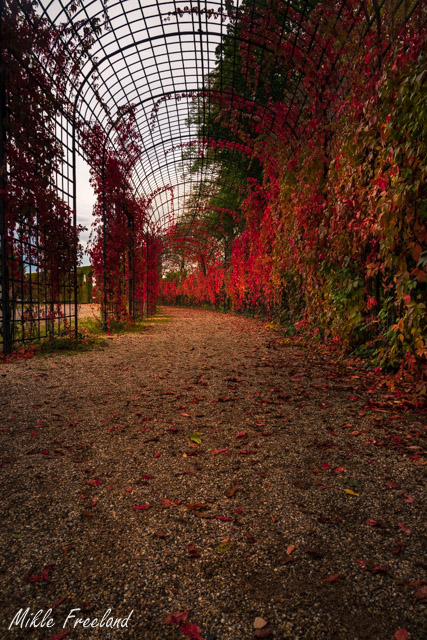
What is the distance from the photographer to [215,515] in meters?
1.67

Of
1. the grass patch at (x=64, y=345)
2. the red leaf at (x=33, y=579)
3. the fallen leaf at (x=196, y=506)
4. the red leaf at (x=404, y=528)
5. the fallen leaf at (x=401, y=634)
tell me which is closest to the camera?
the fallen leaf at (x=401, y=634)

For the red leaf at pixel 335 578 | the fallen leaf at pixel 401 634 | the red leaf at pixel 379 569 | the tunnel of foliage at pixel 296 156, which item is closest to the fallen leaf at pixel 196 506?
the red leaf at pixel 335 578

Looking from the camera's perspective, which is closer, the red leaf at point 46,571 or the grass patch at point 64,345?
the red leaf at point 46,571

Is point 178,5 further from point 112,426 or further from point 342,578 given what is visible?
point 342,578

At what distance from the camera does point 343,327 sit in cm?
479

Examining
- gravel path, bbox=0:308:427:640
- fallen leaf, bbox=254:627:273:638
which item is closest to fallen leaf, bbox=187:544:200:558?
gravel path, bbox=0:308:427:640

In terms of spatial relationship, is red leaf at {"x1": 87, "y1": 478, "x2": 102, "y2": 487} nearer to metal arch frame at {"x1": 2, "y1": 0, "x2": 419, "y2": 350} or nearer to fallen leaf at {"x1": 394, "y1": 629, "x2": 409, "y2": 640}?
fallen leaf at {"x1": 394, "y1": 629, "x2": 409, "y2": 640}

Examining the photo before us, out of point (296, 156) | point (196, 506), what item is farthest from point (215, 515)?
point (296, 156)

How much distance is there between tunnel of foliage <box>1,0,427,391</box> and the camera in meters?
3.24

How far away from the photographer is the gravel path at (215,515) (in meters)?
1.16

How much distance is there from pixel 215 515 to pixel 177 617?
56cm

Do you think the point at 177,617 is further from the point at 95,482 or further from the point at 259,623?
the point at 95,482

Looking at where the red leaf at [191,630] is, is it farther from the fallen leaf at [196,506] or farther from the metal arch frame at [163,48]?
the metal arch frame at [163,48]

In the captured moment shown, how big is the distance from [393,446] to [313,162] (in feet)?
16.3
